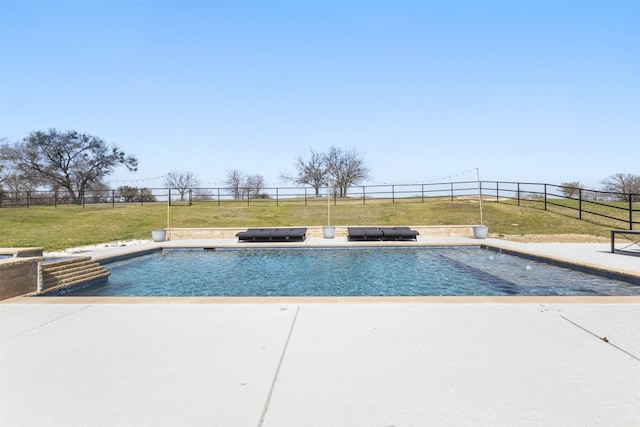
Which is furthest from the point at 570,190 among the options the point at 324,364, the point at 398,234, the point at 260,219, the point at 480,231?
the point at 324,364

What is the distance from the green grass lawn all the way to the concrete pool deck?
1176 centimetres

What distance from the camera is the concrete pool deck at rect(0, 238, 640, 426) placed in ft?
7.23

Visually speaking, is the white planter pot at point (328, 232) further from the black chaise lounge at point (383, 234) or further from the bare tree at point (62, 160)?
the bare tree at point (62, 160)

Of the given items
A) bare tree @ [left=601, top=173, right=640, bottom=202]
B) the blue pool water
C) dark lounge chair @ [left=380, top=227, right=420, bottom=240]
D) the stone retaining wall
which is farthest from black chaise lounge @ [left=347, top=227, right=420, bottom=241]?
bare tree @ [left=601, top=173, right=640, bottom=202]

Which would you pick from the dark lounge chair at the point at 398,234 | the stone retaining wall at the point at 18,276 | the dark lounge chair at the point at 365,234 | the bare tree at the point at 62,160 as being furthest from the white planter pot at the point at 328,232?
the bare tree at the point at 62,160

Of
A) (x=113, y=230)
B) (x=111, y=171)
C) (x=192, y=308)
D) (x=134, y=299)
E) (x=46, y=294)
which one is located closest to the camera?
(x=192, y=308)

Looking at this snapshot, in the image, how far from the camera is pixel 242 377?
268 centimetres

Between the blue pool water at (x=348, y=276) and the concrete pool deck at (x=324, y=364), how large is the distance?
1727 mm

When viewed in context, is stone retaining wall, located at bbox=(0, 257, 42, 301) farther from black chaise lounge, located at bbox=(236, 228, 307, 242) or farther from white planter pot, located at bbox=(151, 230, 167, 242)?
white planter pot, located at bbox=(151, 230, 167, 242)

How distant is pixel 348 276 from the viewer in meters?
7.81

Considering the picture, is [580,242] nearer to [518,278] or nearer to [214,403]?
[518,278]

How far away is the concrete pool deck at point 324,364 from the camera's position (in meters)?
2.21

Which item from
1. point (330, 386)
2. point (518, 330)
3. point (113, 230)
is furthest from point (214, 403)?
A: point (113, 230)

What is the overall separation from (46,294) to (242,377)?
17.5 feet
